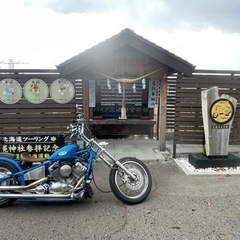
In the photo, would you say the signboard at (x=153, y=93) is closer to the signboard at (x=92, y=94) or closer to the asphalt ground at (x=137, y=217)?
the signboard at (x=92, y=94)

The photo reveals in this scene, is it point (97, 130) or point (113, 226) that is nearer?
point (113, 226)

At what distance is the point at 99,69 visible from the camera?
6473 millimetres

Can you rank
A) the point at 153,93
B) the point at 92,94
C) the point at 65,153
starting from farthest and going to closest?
the point at 153,93
the point at 92,94
the point at 65,153

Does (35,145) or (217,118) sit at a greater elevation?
(217,118)

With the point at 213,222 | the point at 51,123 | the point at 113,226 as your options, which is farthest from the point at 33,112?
the point at 213,222

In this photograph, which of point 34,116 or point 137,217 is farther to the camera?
point 34,116

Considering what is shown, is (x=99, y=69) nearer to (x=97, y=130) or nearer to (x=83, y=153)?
(x=97, y=130)

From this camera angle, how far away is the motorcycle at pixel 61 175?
342 centimetres

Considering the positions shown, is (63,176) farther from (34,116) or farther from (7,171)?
(34,116)

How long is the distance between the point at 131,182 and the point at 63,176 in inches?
41.6

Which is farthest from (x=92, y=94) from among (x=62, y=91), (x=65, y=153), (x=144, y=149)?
(x=65, y=153)

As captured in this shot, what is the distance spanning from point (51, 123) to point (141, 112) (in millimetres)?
3449

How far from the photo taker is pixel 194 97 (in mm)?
6211

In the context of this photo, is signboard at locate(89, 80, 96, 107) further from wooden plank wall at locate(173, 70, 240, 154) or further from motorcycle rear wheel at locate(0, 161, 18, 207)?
motorcycle rear wheel at locate(0, 161, 18, 207)
